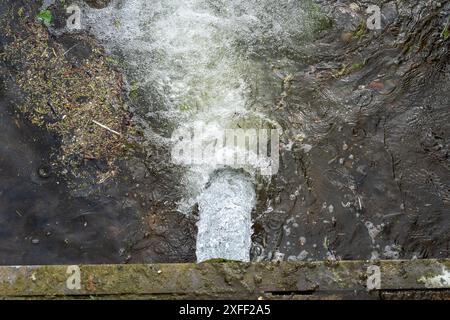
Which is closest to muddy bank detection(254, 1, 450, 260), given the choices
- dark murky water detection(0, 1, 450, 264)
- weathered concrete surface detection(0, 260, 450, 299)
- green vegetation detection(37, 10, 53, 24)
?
dark murky water detection(0, 1, 450, 264)

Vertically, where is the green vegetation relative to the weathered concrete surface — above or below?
above

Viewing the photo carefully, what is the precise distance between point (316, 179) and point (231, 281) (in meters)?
1.68

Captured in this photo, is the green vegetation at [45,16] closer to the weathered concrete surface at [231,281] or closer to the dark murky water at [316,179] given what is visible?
the dark murky water at [316,179]

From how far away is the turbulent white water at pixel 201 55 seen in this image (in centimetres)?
481

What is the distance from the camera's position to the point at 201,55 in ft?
16.4

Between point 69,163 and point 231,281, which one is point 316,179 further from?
point 69,163

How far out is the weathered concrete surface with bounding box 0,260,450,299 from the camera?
3.14 metres

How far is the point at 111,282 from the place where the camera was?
318 centimetres

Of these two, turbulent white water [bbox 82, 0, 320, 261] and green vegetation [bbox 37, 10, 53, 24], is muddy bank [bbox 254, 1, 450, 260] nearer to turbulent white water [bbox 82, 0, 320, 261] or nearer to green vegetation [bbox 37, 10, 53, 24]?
turbulent white water [bbox 82, 0, 320, 261]

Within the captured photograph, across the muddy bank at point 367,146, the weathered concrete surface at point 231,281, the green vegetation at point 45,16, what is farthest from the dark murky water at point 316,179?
the weathered concrete surface at point 231,281

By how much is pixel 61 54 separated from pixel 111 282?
2.70m

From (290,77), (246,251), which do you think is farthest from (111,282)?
(290,77)

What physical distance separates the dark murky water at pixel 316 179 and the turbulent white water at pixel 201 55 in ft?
0.33

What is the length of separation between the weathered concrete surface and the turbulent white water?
4.56 feet
